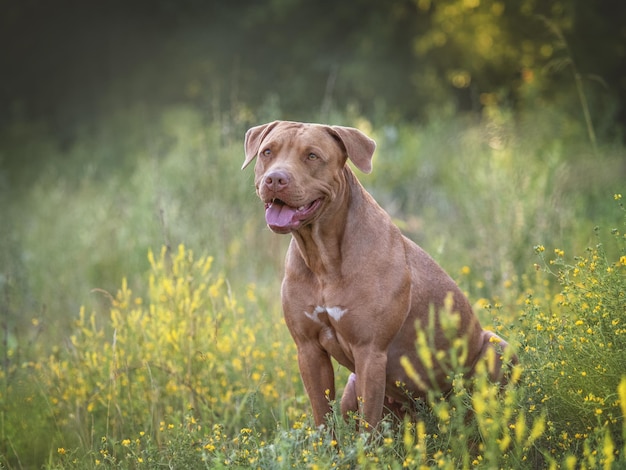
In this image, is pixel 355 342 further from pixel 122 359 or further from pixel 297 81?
pixel 297 81

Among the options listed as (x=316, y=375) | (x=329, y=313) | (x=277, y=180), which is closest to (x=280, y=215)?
(x=277, y=180)

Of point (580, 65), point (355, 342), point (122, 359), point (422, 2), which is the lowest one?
point (122, 359)

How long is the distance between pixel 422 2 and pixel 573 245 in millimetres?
13211

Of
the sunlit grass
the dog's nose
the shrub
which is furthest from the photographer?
the shrub

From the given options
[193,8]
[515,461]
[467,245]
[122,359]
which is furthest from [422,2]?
[515,461]

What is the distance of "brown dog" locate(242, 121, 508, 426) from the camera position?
3.43 m

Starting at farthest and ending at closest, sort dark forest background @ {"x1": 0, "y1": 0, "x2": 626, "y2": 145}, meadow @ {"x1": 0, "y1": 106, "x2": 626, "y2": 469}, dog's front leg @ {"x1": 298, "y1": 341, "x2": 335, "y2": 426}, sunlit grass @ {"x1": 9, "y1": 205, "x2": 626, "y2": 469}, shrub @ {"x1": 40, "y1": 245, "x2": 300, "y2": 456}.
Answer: dark forest background @ {"x1": 0, "y1": 0, "x2": 626, "y2": 145}, shrub @ {"x1": 40, "y1": 245, "x2": 300, "y2": 456}, dog's front leg @ {"x1": 298, "y1": 341, "x2": 335, "y2": 426}, meadow @ {"x1": 0, "y1": 106, "x2": 626, "y2": 469}, sunlit grass @ {"x1": 9, "y1": 205, "x2": 626, "y2": 469}

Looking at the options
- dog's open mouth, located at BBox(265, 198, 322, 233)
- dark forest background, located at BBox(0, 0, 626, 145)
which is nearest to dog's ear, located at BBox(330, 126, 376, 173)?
dog's open mouth, located at BBox(265, 198, 322, 233)

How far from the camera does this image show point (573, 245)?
5797 millimetres

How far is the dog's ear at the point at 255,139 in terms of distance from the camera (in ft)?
12.4

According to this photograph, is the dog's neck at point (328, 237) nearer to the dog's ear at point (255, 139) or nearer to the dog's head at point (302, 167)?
the dog's head at point (302, 167)

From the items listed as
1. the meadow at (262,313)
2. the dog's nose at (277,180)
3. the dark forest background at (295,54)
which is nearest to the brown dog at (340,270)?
the dog's nose at (277,180)

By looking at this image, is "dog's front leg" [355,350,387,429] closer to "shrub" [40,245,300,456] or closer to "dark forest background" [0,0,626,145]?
"shrub" [40,245,300,456]

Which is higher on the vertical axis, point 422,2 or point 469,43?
point 422,2
